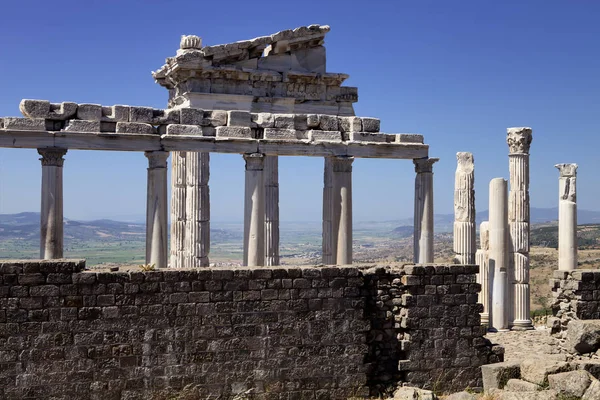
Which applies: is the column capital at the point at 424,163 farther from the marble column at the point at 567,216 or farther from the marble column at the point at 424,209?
the marble column at the point at 567,216

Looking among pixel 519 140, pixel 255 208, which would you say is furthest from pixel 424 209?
pixel 255 208

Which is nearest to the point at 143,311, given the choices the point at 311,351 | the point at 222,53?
the point at 311,351

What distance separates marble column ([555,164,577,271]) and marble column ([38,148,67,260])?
49.5 feet

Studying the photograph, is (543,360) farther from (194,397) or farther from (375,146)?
(375,146)

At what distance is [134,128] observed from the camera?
24.5 meters

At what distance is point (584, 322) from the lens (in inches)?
749

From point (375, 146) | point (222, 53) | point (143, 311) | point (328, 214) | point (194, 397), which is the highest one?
point (222, 53)

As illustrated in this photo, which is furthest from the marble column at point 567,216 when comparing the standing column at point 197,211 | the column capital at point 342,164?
the standing column at point 197,211

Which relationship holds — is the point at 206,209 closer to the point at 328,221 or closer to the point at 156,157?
the point at 156,157

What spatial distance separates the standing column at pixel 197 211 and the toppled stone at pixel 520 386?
12860 millimetres

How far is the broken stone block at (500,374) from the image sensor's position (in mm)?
17109

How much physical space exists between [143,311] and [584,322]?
32.8 feet

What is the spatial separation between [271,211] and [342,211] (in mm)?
2814

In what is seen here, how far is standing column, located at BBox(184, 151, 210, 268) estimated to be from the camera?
27.0 meters
